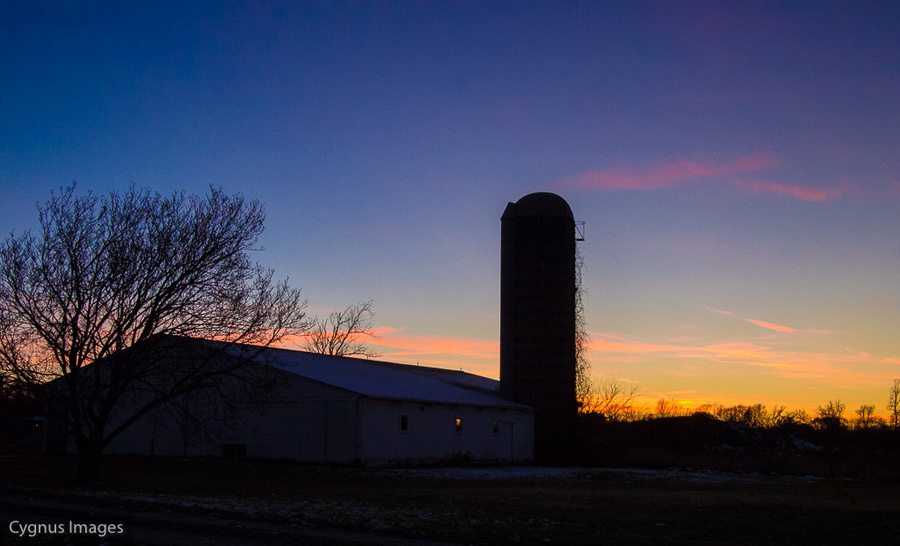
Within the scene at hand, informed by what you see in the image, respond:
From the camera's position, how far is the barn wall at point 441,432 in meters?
30.7

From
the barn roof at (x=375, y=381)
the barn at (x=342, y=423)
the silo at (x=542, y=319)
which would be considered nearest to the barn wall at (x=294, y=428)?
the barn at (x=342, y=423)

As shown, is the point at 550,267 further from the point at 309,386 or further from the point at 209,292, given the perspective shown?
the point at 209,292

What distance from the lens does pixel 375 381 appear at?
35500mm

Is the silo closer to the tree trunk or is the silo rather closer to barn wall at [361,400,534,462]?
barn wall at [361,400,534,462]

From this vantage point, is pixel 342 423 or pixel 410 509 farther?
pixel 342 423

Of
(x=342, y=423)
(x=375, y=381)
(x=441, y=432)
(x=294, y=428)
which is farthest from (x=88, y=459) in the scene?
(x=441, y=432)

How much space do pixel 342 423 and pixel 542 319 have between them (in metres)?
13.1

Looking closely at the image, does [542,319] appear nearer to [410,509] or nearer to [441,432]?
[441,432]

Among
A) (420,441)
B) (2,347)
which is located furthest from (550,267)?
(2,347)

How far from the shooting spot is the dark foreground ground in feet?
40.0

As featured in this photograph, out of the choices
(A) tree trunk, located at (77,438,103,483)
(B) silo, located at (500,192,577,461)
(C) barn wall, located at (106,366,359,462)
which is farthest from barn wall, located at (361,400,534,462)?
(A) tree trunk, located at (77,438,103,483)

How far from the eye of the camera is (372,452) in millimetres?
30297

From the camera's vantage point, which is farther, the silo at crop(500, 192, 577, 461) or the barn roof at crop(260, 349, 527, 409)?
the silo at crop(500, 192, 577, 461)

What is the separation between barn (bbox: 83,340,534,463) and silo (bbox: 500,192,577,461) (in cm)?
158
